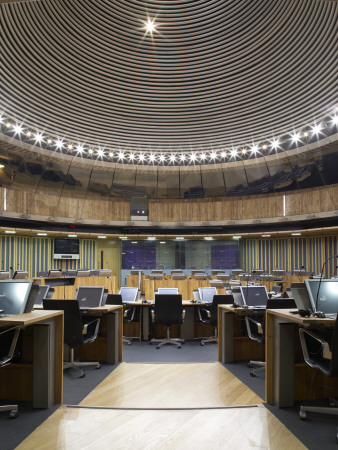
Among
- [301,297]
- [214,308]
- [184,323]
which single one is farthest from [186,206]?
[301,297]

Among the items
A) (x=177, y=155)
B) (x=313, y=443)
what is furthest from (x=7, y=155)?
(x=313, y=443)

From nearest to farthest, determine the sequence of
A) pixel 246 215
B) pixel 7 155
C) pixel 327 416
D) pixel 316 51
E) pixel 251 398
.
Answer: pixel 327 416
pixel 251 398
pixel 316 51
pixel 7 155
pixel 246 215

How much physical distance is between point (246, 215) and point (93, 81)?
30.5 feet

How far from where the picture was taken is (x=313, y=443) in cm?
267

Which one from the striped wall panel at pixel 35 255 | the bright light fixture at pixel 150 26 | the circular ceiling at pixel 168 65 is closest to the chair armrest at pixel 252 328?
the circular ceiling at pixel 168 65

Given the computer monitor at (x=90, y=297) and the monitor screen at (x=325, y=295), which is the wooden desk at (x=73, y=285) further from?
the monitor screen at (x=325, y=295)

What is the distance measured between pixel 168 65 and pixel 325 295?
10226mm

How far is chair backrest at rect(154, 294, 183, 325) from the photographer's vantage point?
261 inches

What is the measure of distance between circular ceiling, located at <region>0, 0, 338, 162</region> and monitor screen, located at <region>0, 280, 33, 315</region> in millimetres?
8027

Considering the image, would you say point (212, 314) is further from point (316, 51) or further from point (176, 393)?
point (316, 51)

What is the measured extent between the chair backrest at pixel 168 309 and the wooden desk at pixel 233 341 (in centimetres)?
133

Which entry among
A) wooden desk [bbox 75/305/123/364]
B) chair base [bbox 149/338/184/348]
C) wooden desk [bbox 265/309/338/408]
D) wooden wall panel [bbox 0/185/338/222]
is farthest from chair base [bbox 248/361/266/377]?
wooden wall panel [bbox 0/185/338/222]

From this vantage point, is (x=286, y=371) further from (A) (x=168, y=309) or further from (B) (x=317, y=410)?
(A) (x=168, y=309)

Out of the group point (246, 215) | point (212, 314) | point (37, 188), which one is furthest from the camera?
point (246, 215)
